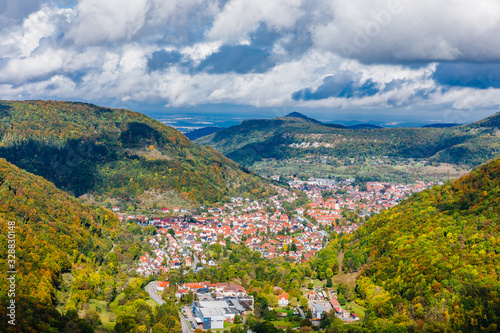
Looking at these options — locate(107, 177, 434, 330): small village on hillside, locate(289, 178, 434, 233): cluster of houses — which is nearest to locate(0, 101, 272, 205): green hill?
locate(107, 177, 434, 330): small village on hillside

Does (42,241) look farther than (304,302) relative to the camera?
Yes

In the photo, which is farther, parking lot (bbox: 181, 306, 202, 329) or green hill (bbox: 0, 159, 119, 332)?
parking lot (bbox: 181, 306, 202, 329)

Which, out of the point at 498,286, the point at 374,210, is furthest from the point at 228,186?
the point at 498,286

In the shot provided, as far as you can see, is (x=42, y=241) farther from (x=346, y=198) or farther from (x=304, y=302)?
(x=346, y=198)

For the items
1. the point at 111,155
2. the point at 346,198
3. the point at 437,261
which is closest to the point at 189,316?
the point at 437,261

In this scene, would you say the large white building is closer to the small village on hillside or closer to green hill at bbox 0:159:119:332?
the small village on hillside

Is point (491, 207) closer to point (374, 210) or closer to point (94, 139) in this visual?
point (374, 210)
